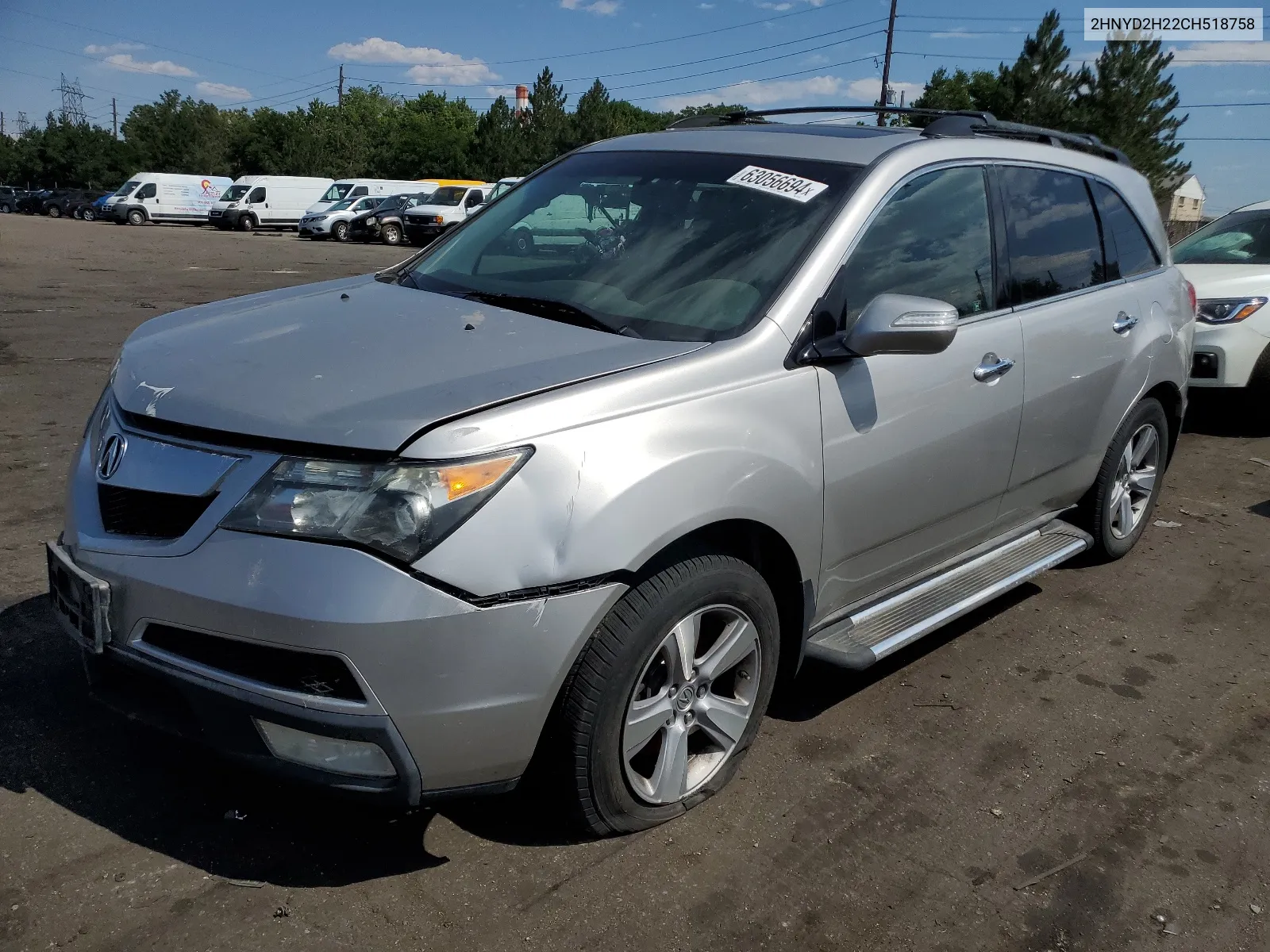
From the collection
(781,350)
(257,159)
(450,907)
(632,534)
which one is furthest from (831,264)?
(257,159)

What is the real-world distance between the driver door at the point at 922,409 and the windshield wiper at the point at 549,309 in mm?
628

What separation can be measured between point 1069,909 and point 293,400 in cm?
227

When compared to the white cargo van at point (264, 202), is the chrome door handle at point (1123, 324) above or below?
below

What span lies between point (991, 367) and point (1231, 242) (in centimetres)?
622

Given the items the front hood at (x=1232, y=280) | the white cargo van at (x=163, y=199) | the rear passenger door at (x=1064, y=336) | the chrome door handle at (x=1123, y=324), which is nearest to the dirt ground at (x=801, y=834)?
the rear passenger door at (x=1064, y=336)

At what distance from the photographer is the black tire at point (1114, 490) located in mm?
4656

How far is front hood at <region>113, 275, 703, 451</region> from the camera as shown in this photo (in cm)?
238

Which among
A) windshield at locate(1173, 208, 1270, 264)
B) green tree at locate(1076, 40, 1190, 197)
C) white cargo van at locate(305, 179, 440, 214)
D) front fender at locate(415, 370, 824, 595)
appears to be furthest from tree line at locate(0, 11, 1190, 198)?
front fender at locate(415, 370, 824, 595)

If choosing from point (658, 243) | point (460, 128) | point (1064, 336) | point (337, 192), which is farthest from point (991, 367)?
point (460, 128)

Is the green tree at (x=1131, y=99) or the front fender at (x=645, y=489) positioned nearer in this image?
the front fender at (x=645, y=489)

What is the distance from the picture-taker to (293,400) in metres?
2.45

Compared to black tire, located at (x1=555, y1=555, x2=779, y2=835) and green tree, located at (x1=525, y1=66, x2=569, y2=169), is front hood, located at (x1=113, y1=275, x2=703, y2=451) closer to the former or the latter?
black tire, located at (x1=555, y1=555, x2=779, y2=835)

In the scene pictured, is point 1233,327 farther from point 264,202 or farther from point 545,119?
point 545,119

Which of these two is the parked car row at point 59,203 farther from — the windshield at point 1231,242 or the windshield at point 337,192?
the windshield at point 1231,242
